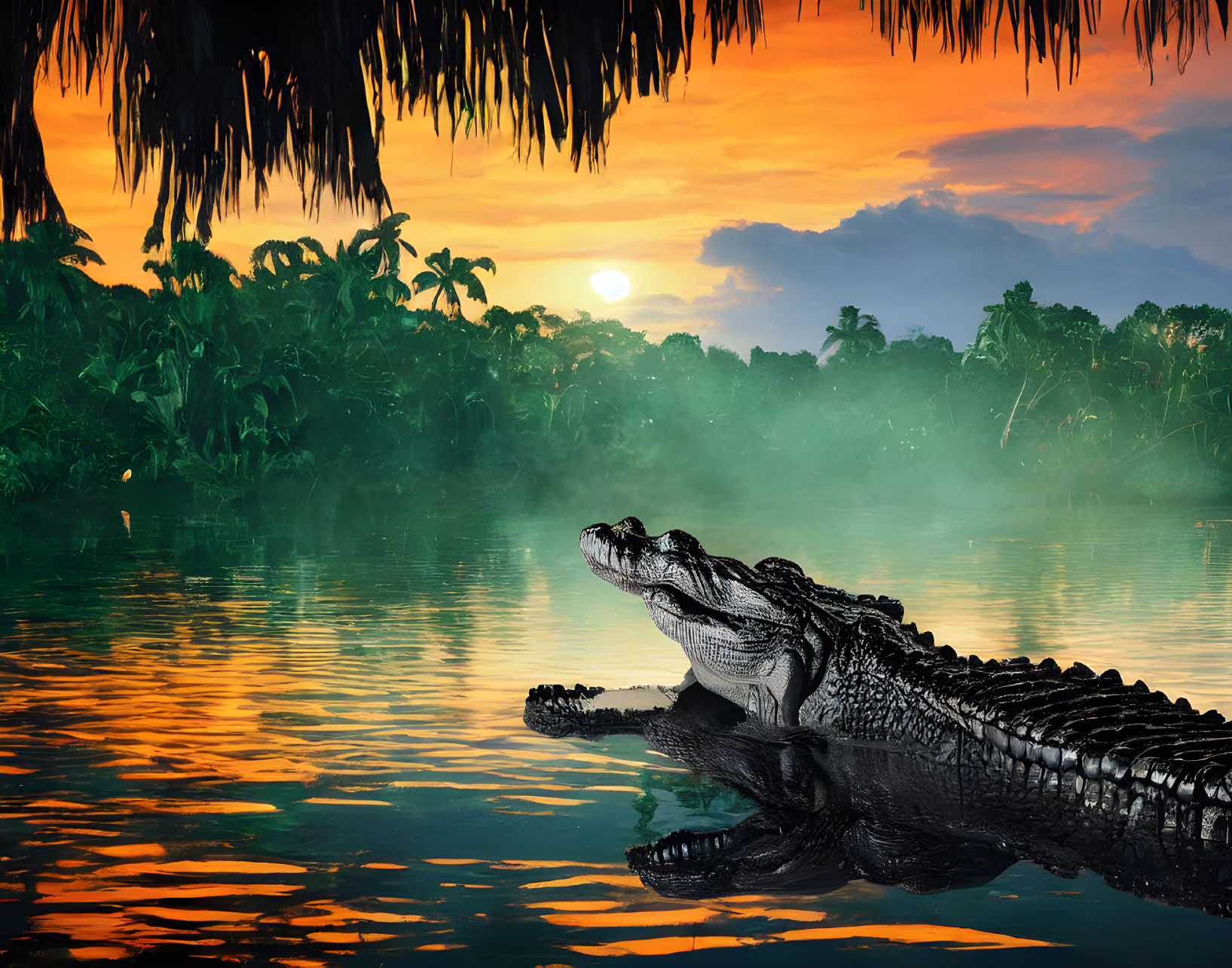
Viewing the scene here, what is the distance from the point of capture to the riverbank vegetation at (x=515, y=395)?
34.8 m

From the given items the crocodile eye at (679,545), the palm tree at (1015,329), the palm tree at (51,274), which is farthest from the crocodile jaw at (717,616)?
the palm tree at (1015,329)

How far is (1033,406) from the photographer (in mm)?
49781

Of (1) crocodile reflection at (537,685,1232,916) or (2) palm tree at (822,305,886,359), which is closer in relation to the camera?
(1) crocodile reflection at (537,685,1232,916)

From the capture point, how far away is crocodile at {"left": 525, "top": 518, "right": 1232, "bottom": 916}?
3.13 m

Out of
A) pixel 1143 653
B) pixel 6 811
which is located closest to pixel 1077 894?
pixel 6 811

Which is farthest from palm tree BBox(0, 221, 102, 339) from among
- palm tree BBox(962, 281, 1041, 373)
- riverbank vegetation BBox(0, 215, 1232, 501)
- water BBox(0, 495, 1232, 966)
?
palm tree BBox(962, 281, 1041, 373)

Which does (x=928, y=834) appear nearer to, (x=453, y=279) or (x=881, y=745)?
(x=881, y=745)

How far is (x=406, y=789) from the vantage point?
3.92 meters

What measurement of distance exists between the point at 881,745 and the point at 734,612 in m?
0.79

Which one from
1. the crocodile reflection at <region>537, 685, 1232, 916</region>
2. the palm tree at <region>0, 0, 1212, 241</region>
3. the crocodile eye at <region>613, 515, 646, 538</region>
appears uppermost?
the palm tree at <region>0, 0, 1212, 241</region>

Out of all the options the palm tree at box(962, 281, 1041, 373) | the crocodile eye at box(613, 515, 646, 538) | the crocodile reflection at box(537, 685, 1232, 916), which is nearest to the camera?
the crocodile reflection at box(537, 685, 1232, 916)

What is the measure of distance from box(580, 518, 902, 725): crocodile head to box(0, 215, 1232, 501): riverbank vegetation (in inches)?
930

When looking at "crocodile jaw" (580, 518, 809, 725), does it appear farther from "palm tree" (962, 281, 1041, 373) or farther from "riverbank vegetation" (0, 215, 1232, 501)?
"palm tree" (962, 281, 1041, 373)

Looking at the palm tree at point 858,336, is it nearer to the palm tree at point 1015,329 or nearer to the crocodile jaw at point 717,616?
the palm tree at point 1015,329
